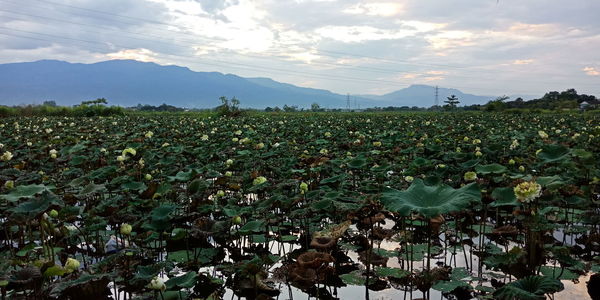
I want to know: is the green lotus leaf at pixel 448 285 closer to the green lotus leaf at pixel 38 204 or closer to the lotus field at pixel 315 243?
the lotus field at pixel 315 243

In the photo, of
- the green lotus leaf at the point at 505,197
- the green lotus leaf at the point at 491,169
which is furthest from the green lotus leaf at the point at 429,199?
the green lotus leaf at the point at 491,169

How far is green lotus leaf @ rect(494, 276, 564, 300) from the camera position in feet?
7.02

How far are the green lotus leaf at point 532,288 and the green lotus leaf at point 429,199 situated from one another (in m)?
0.51

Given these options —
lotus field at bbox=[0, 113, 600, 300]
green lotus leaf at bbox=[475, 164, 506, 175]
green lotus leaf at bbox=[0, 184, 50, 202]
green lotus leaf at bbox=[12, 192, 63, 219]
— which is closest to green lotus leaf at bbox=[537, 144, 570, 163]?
lotus field at bbox=[0, 113, 600, 300]

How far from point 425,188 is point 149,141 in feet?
27.0

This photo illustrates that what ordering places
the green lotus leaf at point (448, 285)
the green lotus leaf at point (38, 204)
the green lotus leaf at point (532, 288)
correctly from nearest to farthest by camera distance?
1. the green lotus leaf at point (532, 288)
2. the green lotus leaf at point (38, 204)
3. the green lotus leaf at point (448, 285)

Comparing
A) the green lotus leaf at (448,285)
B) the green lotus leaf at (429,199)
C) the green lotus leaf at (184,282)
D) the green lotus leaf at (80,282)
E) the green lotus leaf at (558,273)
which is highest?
the green lotus leaf at (429,199)

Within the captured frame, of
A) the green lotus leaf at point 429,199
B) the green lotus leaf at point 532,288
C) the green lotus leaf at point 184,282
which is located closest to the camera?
the green lotus leaf at point 532,288

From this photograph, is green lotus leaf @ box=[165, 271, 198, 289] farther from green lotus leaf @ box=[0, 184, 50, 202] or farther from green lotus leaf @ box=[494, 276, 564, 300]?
green lotus leaf @ box=[494, 276, 564, 300]

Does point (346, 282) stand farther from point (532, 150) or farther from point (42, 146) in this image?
point (42, 146)

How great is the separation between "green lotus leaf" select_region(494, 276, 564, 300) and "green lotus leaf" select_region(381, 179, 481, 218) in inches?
20.2

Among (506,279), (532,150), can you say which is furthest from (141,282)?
(532,150)

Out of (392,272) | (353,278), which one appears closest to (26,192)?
(353,278)

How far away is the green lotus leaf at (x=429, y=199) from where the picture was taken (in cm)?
224
